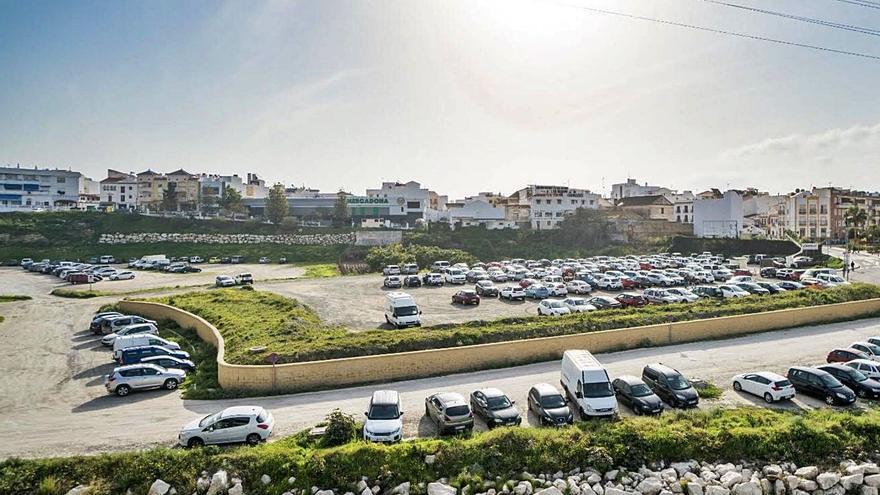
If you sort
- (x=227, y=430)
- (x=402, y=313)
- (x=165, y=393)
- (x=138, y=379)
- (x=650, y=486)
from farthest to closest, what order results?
(x=402, y=313)
(x=165, y=393)
(x=138, y=379)
(x=227, y=430)
(x=650, y=486)

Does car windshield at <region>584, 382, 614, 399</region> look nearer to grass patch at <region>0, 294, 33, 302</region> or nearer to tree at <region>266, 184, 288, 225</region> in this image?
grass patch at <region>0, 294, 33, 302</region>

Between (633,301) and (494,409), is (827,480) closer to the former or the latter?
(494,409)

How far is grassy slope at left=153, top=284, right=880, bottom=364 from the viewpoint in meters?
23.5

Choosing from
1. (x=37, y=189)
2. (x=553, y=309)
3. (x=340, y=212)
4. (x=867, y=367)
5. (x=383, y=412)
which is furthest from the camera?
(x=37, y=189)

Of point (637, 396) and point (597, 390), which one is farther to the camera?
point (637, 396)

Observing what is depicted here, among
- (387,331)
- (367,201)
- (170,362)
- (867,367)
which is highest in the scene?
(367,201)

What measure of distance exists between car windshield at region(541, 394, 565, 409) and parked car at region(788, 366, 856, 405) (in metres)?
9.59

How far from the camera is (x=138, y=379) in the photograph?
70.7ft

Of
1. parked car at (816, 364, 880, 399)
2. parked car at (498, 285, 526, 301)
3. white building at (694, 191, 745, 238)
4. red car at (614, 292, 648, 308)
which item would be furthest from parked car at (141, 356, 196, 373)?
white building at (694, 191, 745, 238)

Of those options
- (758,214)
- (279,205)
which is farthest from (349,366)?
(758,214)

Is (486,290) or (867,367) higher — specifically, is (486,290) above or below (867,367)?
above

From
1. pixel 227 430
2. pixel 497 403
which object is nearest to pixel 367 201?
pixel 497 403

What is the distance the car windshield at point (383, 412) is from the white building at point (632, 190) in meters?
114

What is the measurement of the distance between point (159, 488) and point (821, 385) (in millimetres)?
21514
